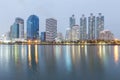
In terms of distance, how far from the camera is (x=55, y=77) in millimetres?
29078

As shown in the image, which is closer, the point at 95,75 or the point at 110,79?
the point at 110,79

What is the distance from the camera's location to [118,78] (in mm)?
28156

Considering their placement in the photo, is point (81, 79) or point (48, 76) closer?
point (81, 79)

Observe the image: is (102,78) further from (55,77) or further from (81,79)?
(55,77)

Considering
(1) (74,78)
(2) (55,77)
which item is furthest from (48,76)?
(1) (74,78)

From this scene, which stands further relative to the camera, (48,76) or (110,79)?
(48,76)

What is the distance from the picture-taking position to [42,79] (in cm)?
2789

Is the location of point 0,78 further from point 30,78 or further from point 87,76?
point 87,76

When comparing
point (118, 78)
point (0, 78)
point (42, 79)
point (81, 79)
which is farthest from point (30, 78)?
point (118, 78)

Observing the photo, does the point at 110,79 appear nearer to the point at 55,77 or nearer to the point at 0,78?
the point at 55,77

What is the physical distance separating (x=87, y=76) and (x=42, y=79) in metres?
5.39

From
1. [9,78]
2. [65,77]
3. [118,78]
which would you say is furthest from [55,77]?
[118,78]

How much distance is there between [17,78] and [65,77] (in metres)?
5.20

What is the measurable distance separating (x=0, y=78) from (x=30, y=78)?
127 inches
